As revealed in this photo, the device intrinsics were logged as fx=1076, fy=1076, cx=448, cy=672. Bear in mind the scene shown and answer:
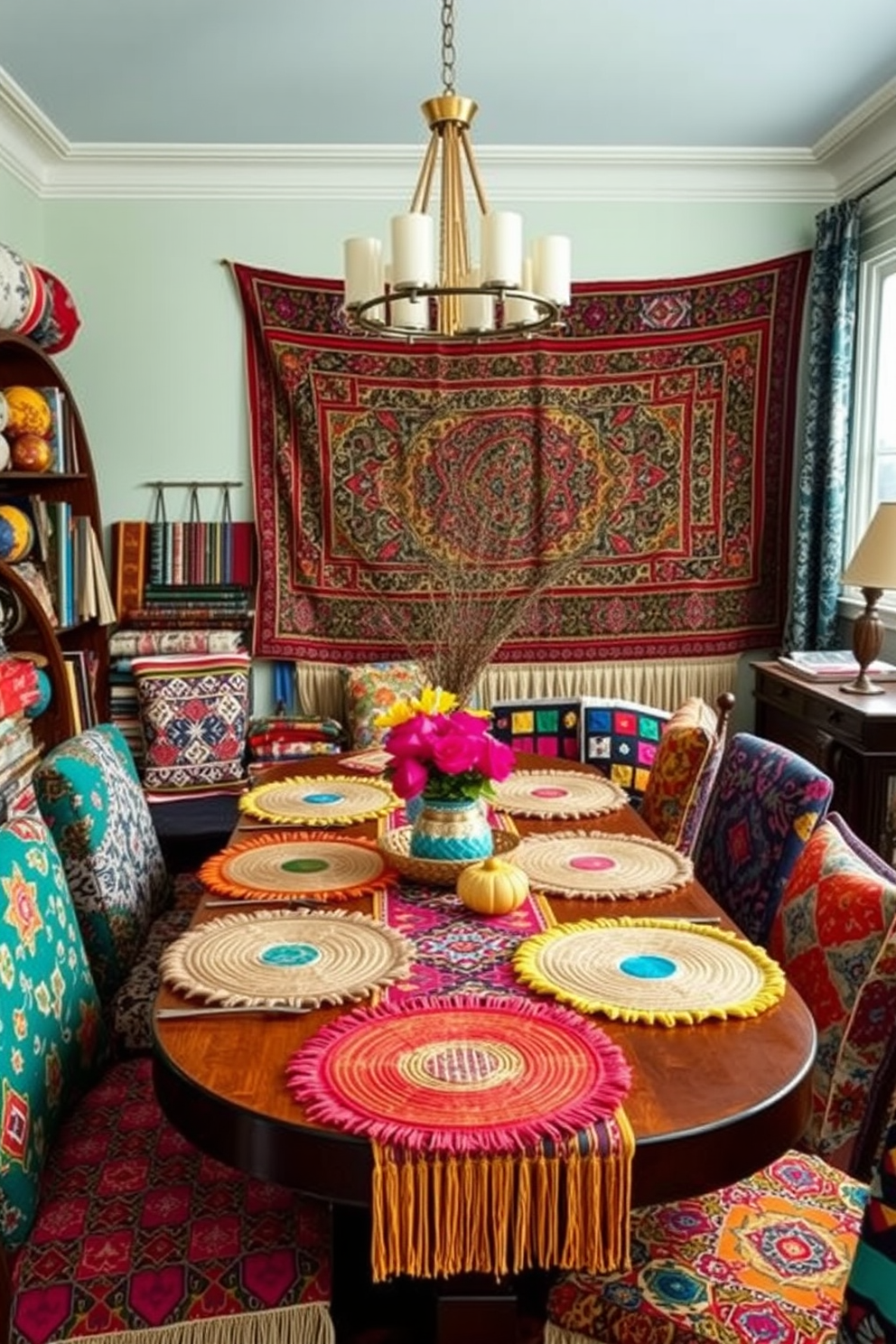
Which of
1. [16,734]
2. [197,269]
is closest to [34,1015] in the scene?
[16,734]

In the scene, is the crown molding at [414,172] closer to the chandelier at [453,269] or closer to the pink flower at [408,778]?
the chandelier at [453,269]

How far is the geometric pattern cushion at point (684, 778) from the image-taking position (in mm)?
2379

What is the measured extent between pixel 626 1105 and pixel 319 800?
1.37 metres

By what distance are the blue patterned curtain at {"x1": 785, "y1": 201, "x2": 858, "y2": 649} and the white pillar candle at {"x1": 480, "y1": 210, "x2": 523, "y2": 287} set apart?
6.90ft

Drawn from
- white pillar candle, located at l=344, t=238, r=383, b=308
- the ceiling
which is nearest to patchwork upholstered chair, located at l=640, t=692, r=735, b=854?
white pillar candle, located at l=344, t=238, r=383, b=308

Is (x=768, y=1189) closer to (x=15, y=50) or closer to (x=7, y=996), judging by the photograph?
(x=7, y=996)

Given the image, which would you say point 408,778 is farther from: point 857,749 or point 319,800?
point 857,749

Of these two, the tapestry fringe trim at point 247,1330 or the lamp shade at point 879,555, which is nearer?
the tapestry fringe trim at point 247,1330

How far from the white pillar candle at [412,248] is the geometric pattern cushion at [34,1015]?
118 cm

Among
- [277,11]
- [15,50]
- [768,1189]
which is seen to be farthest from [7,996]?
[15,50]

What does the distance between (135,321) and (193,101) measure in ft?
2.81

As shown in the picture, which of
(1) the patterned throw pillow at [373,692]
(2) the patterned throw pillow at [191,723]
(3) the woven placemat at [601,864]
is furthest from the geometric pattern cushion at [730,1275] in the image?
(2) the patterned throw pillow at [191,723]

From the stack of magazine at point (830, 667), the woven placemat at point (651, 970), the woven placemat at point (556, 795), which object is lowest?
the woven placemat at point (651, 970)

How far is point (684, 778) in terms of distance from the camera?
2.40 m
